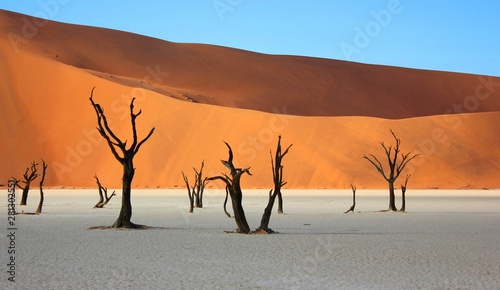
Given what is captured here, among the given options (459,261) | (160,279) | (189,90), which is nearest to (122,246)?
(160,279)

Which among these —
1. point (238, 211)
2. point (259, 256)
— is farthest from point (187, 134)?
point (259, 256)

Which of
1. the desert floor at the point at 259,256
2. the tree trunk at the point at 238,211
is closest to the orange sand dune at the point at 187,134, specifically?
the desert floor at the point at 259,256

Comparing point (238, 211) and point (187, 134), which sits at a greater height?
point (187, 134)

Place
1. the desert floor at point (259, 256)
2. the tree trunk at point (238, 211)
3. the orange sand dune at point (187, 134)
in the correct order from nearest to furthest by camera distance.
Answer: the desert floor at point (259, 256) < the tree trunk at point (238, 211) < the orange sand dune at point (187, 134)

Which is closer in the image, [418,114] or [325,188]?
[325,188]

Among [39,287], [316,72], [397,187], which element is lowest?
[39,287]

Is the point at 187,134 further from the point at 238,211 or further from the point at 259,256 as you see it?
the point at 259,256

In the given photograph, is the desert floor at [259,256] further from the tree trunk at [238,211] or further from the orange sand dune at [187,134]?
the orange sand dune at [187,134]

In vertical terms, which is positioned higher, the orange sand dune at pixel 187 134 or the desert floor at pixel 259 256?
the orange sand dune at pixel 187 134

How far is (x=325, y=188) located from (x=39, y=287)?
51.1 metres

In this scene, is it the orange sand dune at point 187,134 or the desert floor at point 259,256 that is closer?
the desert floor at point 259,256

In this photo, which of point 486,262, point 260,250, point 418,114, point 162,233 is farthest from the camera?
point 418,114

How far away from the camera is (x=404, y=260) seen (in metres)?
12.2

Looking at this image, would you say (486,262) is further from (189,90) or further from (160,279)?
(189,90)
